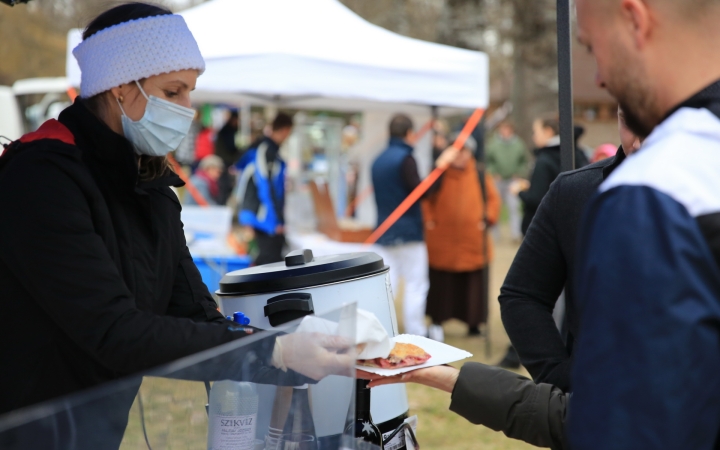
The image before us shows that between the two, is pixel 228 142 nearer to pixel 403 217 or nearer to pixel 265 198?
pixel 265 198

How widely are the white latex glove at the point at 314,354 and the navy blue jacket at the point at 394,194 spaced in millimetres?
5323

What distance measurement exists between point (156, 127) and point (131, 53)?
0.64 ft

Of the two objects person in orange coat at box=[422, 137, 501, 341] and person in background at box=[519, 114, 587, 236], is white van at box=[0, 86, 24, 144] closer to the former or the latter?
person in orange coat at box=[422, 137, 501, 341]

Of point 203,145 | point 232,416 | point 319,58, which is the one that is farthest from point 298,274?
point 203,145

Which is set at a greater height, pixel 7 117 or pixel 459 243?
pixel 7 117

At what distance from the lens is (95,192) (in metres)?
1.66

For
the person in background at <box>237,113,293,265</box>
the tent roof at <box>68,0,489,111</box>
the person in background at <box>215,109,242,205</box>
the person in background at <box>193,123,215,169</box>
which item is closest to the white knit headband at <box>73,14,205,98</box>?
the tent roof at <box>68,0,489,111</box>

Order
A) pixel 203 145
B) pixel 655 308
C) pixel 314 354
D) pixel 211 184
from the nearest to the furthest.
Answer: pixel 655 308 → pixel 314 354 → pixel 211 184 → pixel 203 145

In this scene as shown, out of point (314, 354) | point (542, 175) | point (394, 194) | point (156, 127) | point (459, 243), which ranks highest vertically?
point (156, 127)

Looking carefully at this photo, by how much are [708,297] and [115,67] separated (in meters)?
1.51

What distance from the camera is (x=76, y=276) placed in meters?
1.55

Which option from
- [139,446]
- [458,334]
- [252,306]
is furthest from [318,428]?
[458,334]

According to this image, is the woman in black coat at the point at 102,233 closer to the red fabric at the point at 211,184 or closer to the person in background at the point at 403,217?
the person in background at the point at 403,217

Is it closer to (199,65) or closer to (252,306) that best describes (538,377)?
(252,306)
